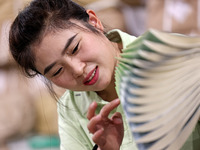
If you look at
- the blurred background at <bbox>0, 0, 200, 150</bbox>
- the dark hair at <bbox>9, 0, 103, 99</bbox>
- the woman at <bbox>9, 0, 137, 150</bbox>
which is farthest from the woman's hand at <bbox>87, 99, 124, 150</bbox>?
the blurred background at <bbox>0, 0, 200, 150</bbox>

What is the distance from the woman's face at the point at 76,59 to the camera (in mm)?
764

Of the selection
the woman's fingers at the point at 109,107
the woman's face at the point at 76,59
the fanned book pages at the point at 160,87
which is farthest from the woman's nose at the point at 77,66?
the fanned book pages at the point at 160,87

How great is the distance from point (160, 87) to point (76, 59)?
1.00 ft

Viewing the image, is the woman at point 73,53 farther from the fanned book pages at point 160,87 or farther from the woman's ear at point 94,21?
the fanned book pages at point 160,87

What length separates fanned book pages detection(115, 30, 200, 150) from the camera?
0.48 metres

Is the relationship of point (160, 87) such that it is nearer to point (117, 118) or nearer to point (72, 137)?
point (117, 118)

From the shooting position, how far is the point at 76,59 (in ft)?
2.52

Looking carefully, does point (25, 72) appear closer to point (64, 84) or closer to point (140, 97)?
point (64, 84)

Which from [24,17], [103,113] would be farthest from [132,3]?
[103,113]

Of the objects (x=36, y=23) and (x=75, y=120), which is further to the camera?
(x=75, y=120)

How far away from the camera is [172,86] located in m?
0.51

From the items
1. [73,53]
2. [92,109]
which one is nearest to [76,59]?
[73,53]

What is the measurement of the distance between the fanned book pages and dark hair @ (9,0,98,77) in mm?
334

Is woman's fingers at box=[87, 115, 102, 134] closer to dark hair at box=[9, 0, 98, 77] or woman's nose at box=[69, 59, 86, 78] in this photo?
woman's nose at box=[69, 59, 86, 78]
